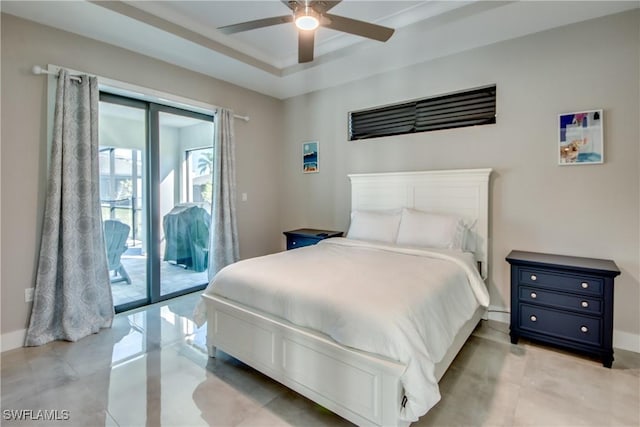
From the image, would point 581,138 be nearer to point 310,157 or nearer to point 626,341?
point 626,341

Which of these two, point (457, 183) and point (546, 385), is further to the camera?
point (457, 183)

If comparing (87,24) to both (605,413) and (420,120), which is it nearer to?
(420,120)

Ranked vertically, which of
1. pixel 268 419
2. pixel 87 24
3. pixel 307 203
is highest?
pixel 87 24

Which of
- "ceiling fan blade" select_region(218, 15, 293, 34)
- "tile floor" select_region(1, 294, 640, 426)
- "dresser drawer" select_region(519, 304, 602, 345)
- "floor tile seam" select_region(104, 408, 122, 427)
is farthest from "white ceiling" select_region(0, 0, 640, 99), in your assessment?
"floor tile seam" select_region(104, 408, 122, 427)

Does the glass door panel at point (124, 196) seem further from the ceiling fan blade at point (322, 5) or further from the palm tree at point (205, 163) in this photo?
the ceiling fan blade at point (322, 5)

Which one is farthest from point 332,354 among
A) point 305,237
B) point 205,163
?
point 205,163

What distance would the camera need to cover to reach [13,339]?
2.52 meters

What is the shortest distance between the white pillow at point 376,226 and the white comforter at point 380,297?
0.48m

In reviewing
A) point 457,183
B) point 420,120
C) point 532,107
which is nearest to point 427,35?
point 420,120

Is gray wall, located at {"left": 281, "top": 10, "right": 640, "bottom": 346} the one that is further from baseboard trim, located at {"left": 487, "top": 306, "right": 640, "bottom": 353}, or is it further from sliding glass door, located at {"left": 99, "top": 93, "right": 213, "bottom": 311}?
sliding glass door, located at {"left": 99, "top": 93, "right": 213, "bottom": 311}

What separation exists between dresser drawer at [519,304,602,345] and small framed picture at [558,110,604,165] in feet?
4.14

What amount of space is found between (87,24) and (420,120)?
10.7 ft

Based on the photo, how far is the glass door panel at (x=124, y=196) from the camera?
3246mm

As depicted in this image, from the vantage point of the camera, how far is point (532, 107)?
2.84 meters
